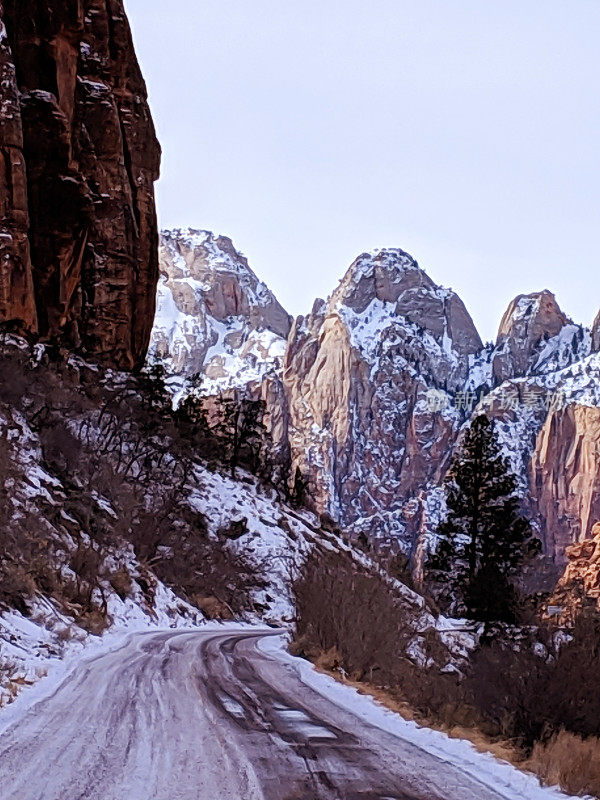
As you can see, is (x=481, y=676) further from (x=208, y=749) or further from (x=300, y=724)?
(x=208, y=749)

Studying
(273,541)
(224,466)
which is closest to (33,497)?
(273,541)

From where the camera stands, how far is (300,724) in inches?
364

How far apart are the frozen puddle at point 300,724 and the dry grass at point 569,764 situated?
190cm

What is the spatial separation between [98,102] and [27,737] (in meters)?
52.9

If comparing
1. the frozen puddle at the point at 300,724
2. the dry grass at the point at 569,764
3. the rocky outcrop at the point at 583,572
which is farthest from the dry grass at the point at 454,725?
the rocky outcrop at the point at 583,572

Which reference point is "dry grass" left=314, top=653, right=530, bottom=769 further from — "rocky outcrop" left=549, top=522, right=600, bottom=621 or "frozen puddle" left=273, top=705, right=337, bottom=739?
"rocky outcrop" left=549, top=522, right=600, bottom=621

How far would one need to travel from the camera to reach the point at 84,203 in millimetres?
50781

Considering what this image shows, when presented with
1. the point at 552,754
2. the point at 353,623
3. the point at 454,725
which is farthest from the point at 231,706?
the point at 353,623

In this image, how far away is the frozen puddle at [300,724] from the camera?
8727 mm

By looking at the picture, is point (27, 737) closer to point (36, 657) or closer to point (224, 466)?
point (36, 657)

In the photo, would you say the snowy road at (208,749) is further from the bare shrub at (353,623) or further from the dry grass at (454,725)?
the bare shrub at (353,623)

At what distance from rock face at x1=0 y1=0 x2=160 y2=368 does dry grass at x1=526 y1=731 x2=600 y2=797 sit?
40829 mm

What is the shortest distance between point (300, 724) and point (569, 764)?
2.78m

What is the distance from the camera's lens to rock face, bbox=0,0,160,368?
46469mm
